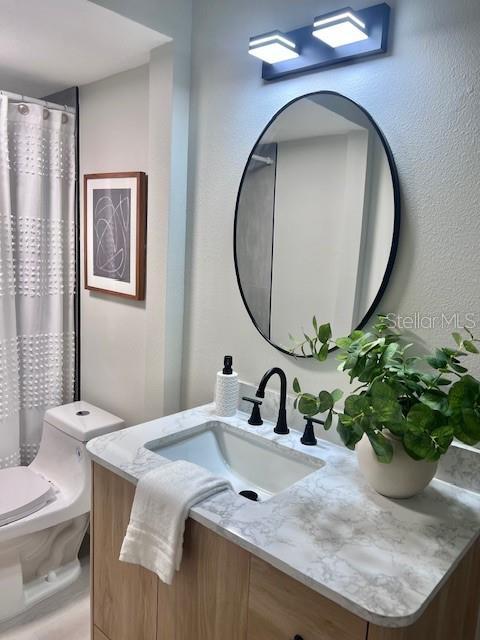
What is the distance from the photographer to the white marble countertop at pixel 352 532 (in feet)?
2.88

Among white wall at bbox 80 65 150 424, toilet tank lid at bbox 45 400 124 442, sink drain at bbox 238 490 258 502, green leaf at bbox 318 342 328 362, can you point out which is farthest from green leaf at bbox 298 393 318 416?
toilet tank lid at bbox 45 400 124 442

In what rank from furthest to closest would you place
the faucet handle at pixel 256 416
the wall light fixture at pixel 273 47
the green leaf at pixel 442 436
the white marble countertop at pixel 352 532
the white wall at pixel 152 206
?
1. the white wall at pixel 152 206
2. the faucet handle at pixel 256 416
3. the wall light fixture at pixel 273 47
4. the green leaf at pixel 442 436
5. the white marble countertop at pixel 352 532

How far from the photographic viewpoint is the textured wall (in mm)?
1215

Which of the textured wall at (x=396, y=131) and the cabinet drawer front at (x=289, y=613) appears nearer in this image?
the cabinet drawer front at (x=289, y=613)

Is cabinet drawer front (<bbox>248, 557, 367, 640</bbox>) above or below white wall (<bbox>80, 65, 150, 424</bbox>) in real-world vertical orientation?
below

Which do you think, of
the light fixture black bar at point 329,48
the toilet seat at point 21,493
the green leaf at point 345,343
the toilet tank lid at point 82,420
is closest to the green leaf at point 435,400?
the green leaf at point 345,343

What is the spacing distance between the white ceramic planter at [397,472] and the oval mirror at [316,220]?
40 centimetres

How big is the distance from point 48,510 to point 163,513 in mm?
1084

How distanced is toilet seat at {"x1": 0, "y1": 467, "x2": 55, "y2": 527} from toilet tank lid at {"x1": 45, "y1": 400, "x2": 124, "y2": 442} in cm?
23

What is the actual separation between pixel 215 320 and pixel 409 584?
1139 millimetres

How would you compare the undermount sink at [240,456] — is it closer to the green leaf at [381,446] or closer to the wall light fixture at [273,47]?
the green leaf at [381,446]

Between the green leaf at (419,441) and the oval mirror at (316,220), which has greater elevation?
the oval mirror at (316,220)

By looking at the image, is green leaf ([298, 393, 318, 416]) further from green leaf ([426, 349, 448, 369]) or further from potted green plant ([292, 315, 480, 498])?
green leaf ([426, 349, 448, 369])

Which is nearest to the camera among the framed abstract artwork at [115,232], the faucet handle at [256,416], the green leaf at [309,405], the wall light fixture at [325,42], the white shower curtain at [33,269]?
the green leaf at [309,405]
